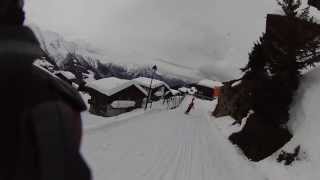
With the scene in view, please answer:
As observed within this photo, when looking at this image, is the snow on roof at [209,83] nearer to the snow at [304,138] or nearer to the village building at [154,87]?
the village building at [154,87]

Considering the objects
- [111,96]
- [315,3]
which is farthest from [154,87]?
[315,3]

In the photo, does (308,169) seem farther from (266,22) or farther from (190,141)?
(266,22)

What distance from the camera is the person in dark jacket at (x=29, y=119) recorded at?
113 cm

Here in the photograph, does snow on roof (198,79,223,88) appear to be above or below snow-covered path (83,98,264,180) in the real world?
below

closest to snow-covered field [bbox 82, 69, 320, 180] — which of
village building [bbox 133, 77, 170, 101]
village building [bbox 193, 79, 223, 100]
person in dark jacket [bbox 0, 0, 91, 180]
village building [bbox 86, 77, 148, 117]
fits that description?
person in dark jacket [bbox 0, 0, 91, 180]

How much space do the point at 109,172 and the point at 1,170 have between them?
9.42m

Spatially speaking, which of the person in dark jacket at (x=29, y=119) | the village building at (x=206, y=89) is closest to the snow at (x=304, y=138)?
the person in dark jacket at (x=29, y=119)

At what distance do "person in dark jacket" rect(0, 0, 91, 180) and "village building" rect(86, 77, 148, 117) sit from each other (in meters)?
42.9

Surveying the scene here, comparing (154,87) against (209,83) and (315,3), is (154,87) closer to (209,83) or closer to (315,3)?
(315,3)

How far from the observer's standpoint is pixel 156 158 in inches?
536

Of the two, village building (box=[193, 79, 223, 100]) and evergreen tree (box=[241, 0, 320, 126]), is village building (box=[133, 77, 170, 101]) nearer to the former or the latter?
village building (box=[193, 79, 223, 100])

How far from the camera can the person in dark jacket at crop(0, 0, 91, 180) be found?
1.13 m

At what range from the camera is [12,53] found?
3.81ft

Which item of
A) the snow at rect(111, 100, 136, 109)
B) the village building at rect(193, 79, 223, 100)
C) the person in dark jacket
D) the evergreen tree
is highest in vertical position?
the person in dark jacket
